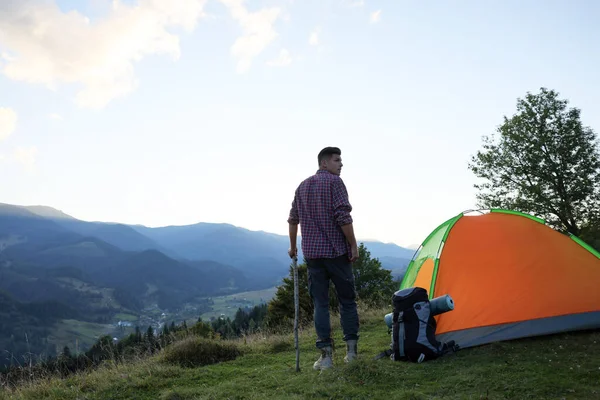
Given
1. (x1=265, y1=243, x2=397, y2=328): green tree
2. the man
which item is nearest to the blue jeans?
the man

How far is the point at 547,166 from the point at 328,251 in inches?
1179

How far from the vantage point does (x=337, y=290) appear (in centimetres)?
570

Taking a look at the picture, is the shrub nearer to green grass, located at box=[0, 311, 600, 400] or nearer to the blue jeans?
green grass, located at box=[0, 311, 600, 400]

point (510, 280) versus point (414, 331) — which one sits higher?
point (510, 280)

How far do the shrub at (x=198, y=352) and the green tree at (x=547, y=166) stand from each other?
27.3 meters

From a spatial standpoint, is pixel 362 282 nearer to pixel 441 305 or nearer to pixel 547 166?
pixel 547 166

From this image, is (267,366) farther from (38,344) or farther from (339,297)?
(38,344)

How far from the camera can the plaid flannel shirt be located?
221 inches

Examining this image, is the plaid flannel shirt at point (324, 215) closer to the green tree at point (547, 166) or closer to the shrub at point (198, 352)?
the shrub at point (198, 352)

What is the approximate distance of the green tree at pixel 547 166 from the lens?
28906 millimetres

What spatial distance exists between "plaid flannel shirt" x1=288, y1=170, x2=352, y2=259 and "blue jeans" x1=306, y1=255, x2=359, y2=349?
149 mm

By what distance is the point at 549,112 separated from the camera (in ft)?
100

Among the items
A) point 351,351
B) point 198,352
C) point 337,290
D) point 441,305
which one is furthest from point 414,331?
point 198,352

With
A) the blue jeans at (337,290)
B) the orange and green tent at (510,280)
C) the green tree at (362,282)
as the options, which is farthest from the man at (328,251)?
the green tree at (362,282)
